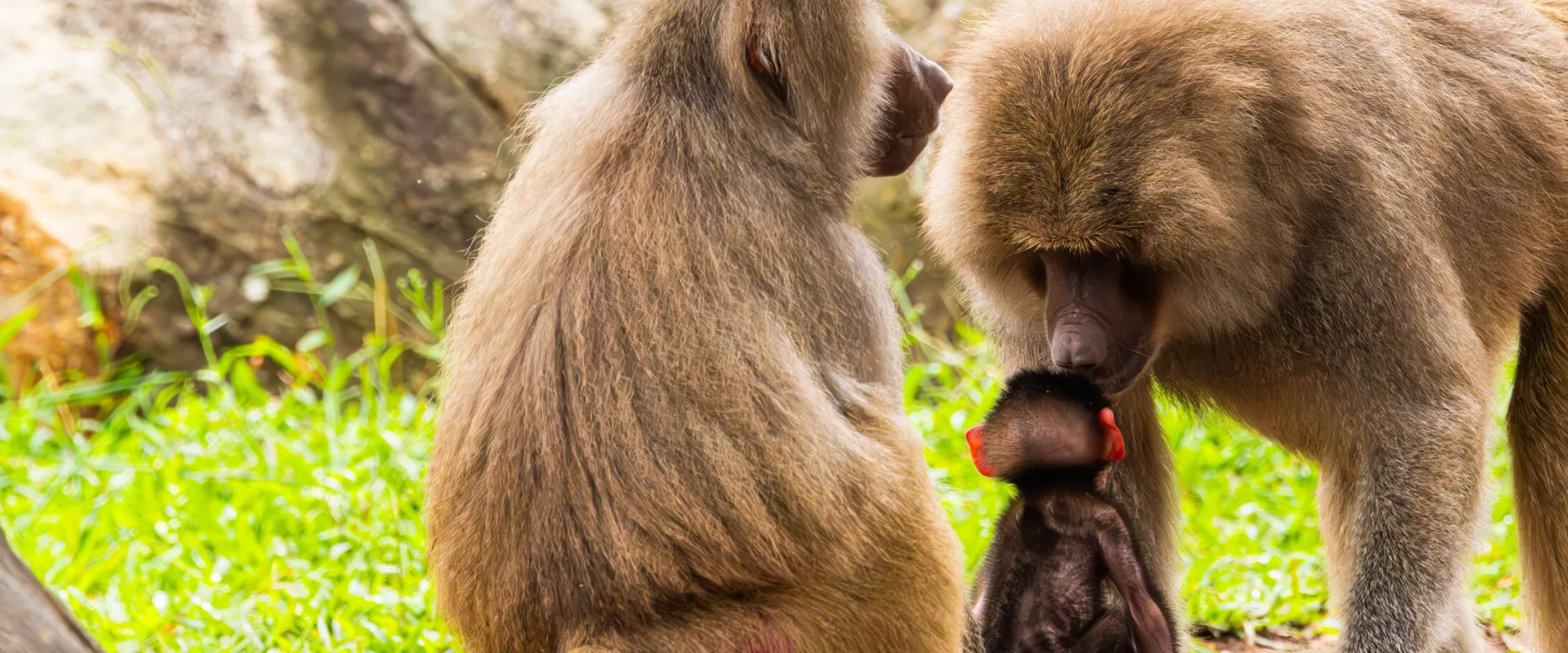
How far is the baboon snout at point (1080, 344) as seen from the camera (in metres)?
3.06

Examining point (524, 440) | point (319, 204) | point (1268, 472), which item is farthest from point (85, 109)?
point (1268, 472)

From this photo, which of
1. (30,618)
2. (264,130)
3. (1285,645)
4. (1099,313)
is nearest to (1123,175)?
→ (1099,313)

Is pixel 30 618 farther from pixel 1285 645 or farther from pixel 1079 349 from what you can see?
pixel 1285 645

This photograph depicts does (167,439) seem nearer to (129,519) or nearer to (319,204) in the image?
(129,519)

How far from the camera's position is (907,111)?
3.21 m

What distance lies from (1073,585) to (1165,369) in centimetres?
55

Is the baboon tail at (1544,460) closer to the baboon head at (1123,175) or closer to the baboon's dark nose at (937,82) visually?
the baboon head at (1123,175)

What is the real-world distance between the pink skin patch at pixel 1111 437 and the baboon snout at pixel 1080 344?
233mm

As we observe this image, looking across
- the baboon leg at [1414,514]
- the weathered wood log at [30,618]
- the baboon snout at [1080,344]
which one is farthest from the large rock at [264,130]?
the baboon leg at [1414,514]

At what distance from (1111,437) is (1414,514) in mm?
635

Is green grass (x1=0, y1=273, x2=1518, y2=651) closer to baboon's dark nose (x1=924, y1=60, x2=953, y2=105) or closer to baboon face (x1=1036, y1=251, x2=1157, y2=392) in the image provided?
baboon face (x1=1036, y1=251, x2=1157, y2=392)

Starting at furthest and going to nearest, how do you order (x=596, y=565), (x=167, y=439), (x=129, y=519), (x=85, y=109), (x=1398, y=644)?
(x=85, y=109) → (x=167, y=439) → (x=129, y=519) → (x=1398, y=644) → (x=596, y=565)

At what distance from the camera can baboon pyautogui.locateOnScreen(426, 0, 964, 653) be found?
8.64ft

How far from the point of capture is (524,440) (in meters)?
2.67
